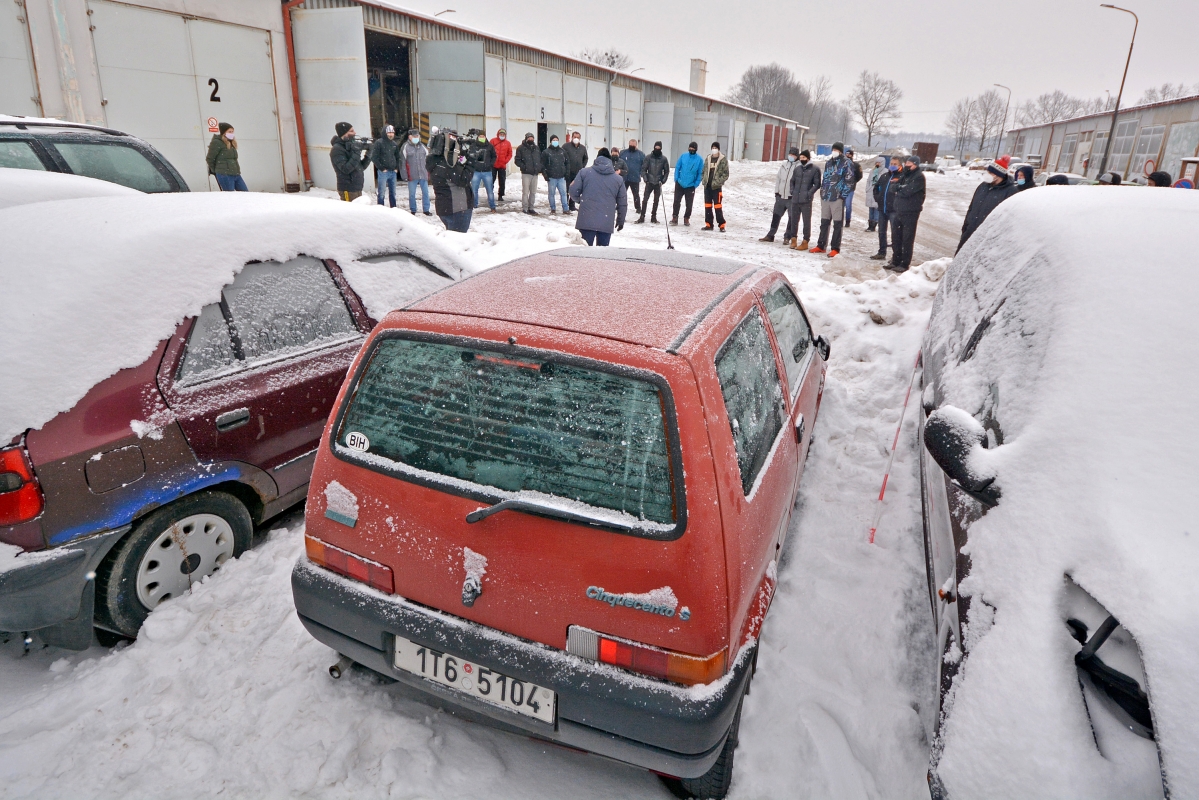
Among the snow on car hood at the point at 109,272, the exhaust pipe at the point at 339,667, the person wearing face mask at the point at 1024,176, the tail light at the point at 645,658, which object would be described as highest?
the person wearing face mask at the point at 1024,176

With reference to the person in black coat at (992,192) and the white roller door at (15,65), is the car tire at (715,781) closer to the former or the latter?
the person in black coat at (992,192)

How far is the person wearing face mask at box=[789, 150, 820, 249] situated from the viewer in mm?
11094

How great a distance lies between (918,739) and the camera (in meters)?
2.37

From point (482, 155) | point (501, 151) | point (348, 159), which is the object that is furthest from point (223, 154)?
point (501, 151)

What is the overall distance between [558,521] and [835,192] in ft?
35.3

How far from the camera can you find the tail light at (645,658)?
1.78 metres

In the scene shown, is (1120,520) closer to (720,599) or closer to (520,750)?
(720,599)

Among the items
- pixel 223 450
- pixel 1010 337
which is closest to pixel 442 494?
pixel 223 450

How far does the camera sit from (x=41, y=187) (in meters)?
4.56

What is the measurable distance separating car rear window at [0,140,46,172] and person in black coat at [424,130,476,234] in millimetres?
5629

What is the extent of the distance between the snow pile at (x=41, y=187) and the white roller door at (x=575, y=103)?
19.7 meters

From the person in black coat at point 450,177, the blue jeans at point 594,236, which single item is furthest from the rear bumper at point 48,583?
the person in black coat at point 450,177

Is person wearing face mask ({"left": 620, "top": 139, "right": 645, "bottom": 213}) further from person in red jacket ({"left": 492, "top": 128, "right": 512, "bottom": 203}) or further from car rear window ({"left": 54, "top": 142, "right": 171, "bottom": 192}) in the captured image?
car rear window ({"left": 54, "top": 142, "right": 171, "bottom": 192})

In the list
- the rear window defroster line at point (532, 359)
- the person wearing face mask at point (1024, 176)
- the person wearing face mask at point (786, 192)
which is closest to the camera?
the rear window defroster line at point (532, 359)
